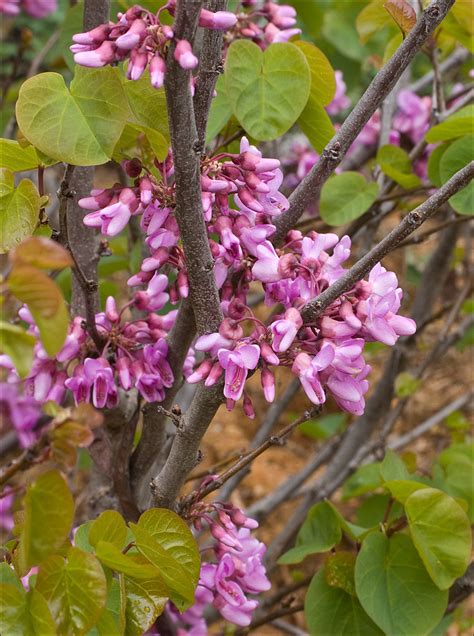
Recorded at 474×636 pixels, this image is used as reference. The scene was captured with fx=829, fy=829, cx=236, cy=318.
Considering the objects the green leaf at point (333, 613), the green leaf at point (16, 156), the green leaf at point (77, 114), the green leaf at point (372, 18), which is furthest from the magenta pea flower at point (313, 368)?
the green leaf at point (372, 18)

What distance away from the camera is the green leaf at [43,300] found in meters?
0.71

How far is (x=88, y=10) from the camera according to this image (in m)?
1.29

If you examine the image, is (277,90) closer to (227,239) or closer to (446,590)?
(227,239)

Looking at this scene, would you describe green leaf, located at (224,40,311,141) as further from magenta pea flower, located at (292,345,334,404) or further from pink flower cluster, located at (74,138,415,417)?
magenta pea flower, located at (292,345,334,404)

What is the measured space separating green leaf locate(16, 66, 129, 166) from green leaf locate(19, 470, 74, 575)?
416mm

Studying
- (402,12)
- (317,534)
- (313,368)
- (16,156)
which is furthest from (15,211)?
(317,534)

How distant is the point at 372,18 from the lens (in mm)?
1516

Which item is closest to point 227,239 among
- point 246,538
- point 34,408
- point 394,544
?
point 246,538

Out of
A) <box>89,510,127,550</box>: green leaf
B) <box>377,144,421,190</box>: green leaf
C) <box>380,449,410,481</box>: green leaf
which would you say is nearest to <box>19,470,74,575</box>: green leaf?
<box>89,510,127,550</box>: green leaf

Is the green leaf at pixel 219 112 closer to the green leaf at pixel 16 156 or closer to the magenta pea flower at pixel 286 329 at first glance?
the green leaf at pixel 16 156

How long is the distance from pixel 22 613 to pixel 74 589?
0.20ft

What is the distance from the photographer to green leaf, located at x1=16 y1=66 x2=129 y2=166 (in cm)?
102

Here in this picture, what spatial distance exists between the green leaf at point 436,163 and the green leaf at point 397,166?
8 cm

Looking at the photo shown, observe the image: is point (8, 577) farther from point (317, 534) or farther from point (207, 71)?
point (317, 534)
